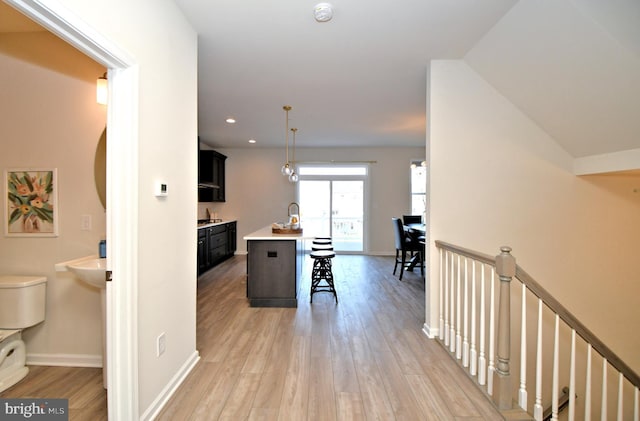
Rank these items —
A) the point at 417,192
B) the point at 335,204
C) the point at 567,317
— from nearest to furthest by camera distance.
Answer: the point at 567,317 → the point at 417,192 → the point at 335,204

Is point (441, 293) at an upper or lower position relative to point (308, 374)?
upper

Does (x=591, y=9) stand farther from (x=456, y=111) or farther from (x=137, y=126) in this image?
(x=137, y=126)

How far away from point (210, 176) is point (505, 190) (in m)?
5.39

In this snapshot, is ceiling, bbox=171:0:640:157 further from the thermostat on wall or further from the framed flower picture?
the framed flower picture

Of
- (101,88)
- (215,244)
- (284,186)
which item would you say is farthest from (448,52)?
(215,244)

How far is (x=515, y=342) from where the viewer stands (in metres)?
2.71

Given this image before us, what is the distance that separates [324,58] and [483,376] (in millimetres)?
2959

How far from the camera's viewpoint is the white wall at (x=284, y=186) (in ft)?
22.1

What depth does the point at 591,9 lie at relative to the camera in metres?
1.68

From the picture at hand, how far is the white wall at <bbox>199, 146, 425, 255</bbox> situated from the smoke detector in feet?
15.6

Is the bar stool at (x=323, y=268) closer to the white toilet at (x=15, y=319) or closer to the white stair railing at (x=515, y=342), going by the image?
the white stair railing at (x=515, y=342)

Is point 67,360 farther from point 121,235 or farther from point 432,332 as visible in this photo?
point 432,332

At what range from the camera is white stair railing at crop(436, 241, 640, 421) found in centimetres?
165

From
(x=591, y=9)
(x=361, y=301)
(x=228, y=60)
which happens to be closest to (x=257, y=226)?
(x=361, y=301)
